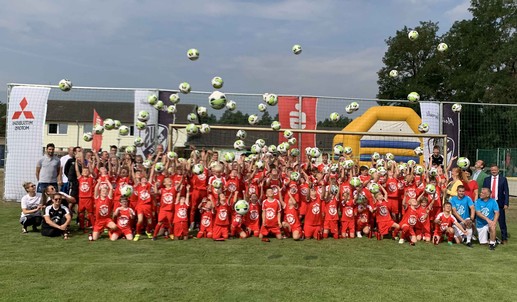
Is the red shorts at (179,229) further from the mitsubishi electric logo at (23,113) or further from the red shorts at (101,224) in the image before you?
the mitsubishi electric logo at (23,113)

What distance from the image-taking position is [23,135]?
469 inches

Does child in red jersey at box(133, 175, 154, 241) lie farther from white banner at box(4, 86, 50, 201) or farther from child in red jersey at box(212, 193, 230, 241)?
white banner at box(4, 86, 50, 201)

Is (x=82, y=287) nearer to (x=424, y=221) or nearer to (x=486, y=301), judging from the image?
(x=486, y=301)

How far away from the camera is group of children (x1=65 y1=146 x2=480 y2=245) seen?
27.1 feet

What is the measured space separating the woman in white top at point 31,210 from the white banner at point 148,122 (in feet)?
10.4

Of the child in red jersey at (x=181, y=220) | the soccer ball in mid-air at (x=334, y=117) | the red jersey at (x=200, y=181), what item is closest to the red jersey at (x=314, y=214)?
the red jersey at (x=200, y=181)

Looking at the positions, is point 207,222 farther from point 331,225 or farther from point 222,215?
point 331,225

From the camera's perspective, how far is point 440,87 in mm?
42562

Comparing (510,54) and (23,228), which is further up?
(510,54)

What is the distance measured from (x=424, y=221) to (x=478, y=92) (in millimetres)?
33106

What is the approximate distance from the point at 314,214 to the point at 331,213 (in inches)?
14.5

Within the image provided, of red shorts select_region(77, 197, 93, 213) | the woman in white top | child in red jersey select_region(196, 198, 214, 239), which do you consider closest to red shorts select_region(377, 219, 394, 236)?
child in red jersey select_region(196, 198, 214, 239)

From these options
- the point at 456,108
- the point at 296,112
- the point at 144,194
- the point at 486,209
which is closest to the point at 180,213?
the point at 144,194

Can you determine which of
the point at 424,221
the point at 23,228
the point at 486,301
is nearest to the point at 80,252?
the point at 23,228
